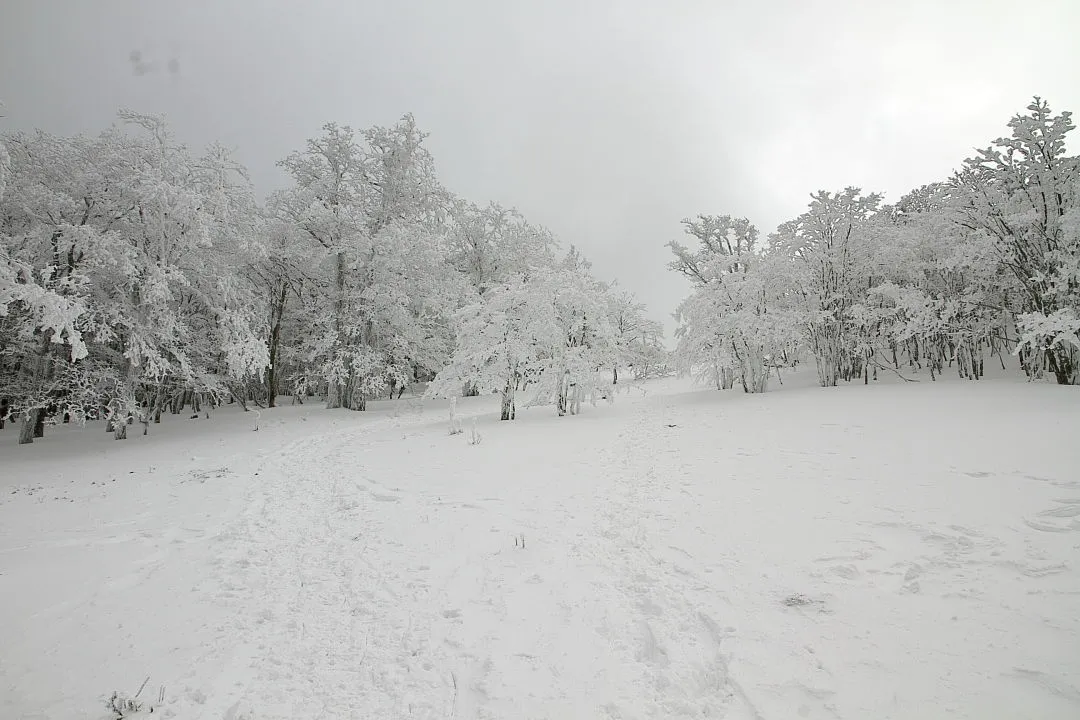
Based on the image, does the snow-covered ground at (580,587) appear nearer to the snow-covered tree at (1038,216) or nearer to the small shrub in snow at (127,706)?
the small shrub in snow at (127,706)

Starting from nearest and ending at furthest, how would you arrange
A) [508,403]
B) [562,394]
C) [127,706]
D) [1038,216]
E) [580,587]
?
[127,706] < [580,587] < [1038,216] < [508,403] < [562,394]

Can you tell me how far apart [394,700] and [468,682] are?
0.49 metres

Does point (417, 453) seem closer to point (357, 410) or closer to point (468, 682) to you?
point (468, 682)

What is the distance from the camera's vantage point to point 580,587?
4.48 m

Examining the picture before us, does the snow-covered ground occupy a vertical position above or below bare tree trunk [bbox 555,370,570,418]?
below

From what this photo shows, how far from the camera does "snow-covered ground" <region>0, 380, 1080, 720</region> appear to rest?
2988 mm

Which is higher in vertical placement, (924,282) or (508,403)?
(924,282)

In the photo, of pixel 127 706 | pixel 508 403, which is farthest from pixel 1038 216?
pixel 127 706

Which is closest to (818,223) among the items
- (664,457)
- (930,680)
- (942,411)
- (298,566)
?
(942,411)

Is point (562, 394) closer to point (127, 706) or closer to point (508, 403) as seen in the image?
point (508, 403)

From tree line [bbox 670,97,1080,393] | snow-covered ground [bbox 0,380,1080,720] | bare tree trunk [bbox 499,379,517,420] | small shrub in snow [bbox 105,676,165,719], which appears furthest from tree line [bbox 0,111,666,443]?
small shrub in snow [bbox 105,676,165,719]

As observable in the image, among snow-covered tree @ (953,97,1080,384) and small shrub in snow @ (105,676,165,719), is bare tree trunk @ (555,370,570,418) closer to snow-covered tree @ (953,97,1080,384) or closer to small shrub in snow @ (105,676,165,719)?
snow-covered tree @ (953,97,1080,384)

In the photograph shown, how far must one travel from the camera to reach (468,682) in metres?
3.20

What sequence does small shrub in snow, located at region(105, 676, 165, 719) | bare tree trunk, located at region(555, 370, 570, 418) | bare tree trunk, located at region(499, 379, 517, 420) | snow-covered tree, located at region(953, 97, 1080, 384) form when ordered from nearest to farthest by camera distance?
small shrub in snow, located at region(105, 676, 165, 719), snow-covered tree, located at region(953, 97, 1080, 384), bare tree trunk, located at region(555, 370, 570, 418), bare tree trunk, located at region(499, 379, 517, 420)
